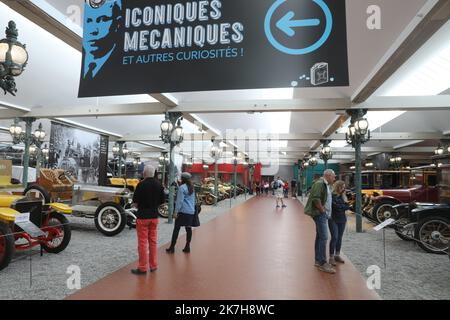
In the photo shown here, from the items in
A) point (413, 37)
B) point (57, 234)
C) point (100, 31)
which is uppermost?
point (413, 37)

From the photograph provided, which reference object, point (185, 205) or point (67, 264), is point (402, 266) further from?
point (67, 264)

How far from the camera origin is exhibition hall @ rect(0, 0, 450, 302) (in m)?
3.13

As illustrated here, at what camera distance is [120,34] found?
338 cm

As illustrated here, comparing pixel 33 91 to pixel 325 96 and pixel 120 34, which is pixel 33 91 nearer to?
pixel 120 34

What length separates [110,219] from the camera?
738 cm

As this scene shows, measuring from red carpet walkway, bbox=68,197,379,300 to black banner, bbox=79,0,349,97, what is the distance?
2.52m

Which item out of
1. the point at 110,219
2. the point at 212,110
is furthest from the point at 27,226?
the point at 212,110

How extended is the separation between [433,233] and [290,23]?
575cm

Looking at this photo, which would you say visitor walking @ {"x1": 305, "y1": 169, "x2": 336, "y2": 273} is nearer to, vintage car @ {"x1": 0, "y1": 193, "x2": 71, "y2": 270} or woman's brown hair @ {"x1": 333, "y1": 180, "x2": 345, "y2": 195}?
woman's brown hair @ {"x1": 333, "y1": 180, "x2": 345, "y2": 195}

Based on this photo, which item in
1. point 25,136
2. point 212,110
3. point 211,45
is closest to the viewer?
point 211,45

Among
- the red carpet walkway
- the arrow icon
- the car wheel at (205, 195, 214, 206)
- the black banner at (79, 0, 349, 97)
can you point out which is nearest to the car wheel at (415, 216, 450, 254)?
the red carpet walkway

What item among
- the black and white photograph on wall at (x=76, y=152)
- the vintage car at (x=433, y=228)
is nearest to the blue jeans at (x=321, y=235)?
the vintage car at (x=433, y=228)

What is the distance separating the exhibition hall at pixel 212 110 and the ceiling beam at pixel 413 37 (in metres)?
0.03

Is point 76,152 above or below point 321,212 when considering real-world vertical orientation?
above
